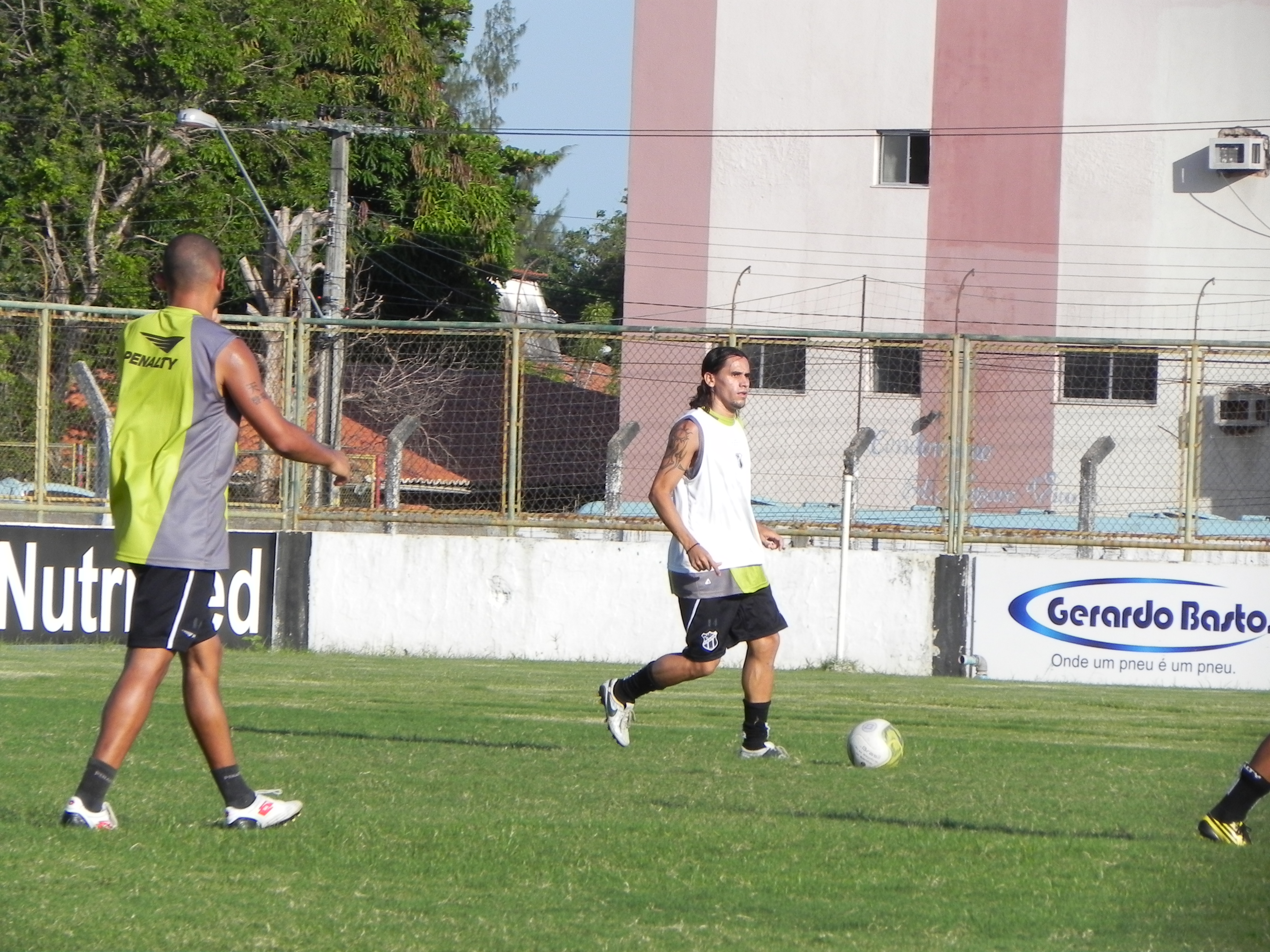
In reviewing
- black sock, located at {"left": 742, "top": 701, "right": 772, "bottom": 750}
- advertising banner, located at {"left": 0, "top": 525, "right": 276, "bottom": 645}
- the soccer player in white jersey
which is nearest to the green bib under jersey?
the soccer player in white jersey

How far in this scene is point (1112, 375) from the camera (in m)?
15.9

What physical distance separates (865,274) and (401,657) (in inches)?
810

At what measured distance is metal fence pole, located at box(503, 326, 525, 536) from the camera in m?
15.0

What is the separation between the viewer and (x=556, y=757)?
746 cm

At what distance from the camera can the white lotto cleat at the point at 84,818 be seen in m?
5.12

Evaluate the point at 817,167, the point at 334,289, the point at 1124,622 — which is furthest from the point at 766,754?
the point at 817,167

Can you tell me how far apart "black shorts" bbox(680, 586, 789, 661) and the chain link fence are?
670 centimetres

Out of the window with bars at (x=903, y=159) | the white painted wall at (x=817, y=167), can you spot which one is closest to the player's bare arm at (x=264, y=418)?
the white painted wall at (x=817, y=167)

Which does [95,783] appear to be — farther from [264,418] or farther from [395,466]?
[395,466]

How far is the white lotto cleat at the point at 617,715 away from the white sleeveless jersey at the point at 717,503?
0.67 metres

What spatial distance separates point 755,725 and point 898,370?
8833 millimetres

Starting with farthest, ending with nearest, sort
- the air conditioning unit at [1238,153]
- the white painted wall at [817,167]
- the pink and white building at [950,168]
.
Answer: the white painted wall at [817,167], the pink and white building at [950,168], the air conditioning unit at [1238,153]

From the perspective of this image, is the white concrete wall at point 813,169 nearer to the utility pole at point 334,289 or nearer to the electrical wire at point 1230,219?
the electrical wire at point 1230,219

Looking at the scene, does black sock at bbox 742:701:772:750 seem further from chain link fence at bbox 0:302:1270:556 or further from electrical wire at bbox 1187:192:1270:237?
electrical wire at bbox 1187:192:1270:237
